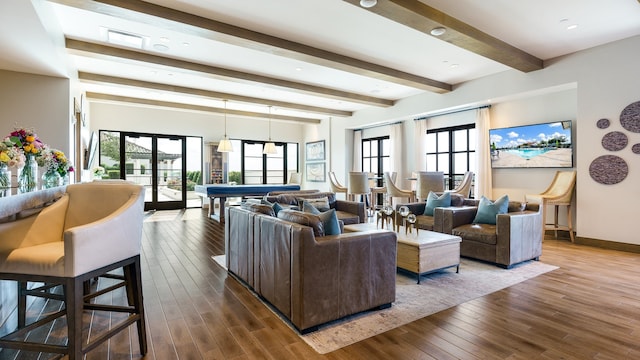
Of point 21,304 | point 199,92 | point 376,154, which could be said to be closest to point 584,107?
point 376,154

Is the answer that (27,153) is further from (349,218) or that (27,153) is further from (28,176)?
(349,218)

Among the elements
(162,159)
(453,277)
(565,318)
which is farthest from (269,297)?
(162,159)

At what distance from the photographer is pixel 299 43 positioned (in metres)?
4.66

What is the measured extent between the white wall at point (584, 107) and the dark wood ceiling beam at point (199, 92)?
404 cm

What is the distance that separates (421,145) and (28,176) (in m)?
7.65

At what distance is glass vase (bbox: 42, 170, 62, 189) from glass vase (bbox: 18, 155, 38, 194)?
1.45 ft

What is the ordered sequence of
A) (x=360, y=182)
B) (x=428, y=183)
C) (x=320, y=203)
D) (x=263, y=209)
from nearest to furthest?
(x=263, y=209)
(x=320, y=203)
(x=428, y=183)
(x=360, y=182)

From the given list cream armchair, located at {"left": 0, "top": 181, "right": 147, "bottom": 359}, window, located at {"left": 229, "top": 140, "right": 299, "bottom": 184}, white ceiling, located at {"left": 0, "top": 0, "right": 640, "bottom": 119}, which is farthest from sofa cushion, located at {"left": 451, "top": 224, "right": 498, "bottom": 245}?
window, located at {"left": 229, "top": 140, "right": 299, "bottom": 184}

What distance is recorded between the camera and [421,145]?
8.22 metres

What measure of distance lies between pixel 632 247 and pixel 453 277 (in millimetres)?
3274

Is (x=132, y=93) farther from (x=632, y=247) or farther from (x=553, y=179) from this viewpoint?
(x=632, y=247)

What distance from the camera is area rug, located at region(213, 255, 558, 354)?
226cm

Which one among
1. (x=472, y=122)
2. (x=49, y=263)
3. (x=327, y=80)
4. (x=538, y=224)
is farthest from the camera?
(x=472, y=122)

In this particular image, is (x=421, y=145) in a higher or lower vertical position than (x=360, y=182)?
higher
